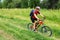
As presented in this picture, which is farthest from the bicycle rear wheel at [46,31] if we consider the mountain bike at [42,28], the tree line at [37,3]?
the tree line at [37,3]

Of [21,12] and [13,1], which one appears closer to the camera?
[21,12]

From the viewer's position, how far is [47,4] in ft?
144

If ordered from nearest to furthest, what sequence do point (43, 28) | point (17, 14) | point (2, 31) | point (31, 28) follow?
1. point (2, 31)
2. point (43, 28)
3. point (31, 28)
4. point (17, 14)

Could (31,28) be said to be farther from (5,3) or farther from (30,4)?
(5,3)

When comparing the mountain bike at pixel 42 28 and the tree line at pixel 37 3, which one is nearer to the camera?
the mountain bike at pixel 42 28

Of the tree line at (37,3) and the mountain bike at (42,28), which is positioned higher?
the mountain bike at (42,28)

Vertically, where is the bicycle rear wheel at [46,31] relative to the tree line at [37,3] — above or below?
above

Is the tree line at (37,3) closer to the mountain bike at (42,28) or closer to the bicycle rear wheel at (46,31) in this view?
the mountain bike at (42,28)

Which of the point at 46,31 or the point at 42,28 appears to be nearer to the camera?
the point at 46,31

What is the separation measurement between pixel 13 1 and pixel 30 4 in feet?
19.1

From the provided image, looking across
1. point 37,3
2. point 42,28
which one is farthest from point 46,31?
point 37,3

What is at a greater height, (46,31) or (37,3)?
(46,31)

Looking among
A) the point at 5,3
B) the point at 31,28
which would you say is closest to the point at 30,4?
the point at 5,3

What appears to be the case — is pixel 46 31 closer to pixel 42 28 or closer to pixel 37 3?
pixel 42 28
